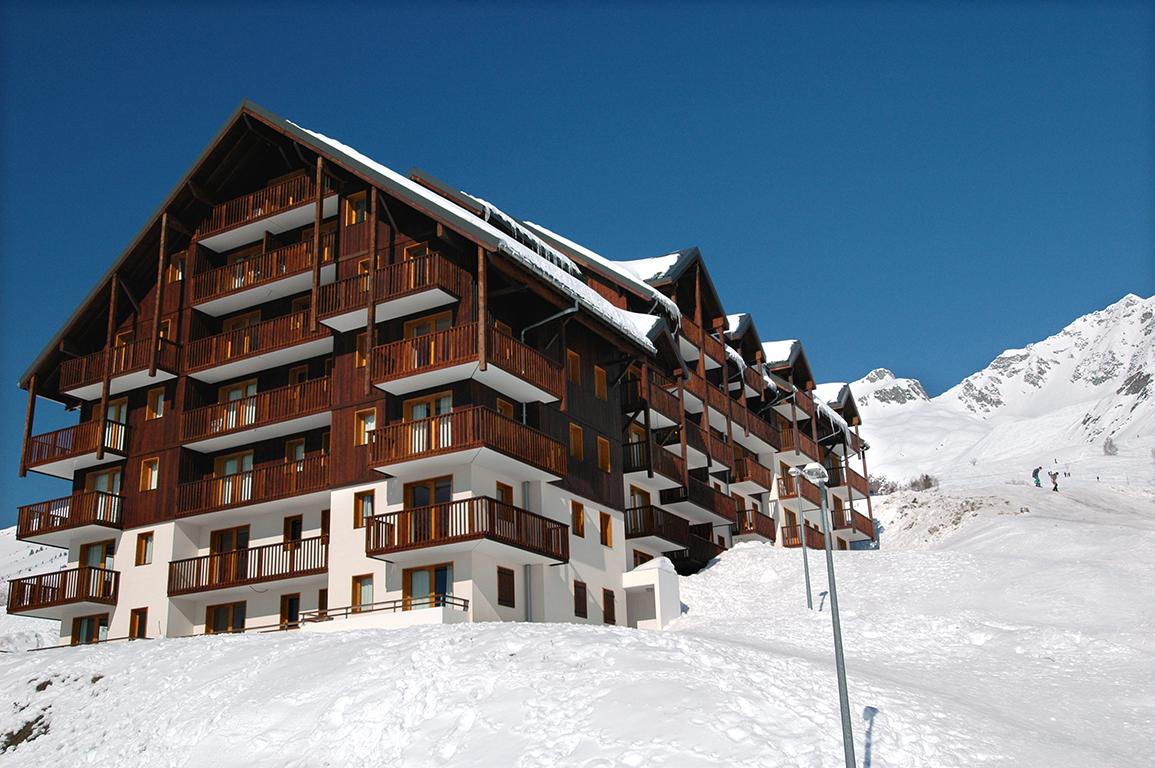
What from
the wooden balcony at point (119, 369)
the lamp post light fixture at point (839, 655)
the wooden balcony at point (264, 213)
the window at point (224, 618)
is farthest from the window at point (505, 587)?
the wooden balcony at point (119, 369)

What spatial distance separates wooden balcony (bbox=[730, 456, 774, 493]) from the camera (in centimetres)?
5475

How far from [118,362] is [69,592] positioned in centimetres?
817

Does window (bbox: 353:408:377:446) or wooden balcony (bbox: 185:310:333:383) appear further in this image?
wooden balcony (bbox: 185:310:333:383)

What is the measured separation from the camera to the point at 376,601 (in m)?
35.4

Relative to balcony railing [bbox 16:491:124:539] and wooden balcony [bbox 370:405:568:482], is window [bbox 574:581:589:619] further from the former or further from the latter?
balcony railing [bbox 16:491:124:539]

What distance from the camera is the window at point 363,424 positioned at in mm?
37469

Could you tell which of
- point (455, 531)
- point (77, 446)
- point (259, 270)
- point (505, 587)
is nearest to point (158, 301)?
point (259, 270)

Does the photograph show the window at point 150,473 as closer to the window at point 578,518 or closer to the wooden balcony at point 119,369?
the wooden balcony at point 119,369

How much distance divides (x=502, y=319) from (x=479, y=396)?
3.36 m

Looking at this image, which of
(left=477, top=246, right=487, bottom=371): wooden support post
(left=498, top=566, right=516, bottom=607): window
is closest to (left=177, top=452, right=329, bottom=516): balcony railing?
(left=498, top=566, right=516, bottom=607): window

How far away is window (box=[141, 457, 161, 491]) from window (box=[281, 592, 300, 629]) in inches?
279

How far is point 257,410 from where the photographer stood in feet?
131

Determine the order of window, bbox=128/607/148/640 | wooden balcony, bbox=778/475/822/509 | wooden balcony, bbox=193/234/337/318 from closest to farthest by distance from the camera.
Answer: window, bbox=128/607/148/640, wooden balcony, bbox=193/234/337/318, wooden balcony, bbox=778/475/822/509

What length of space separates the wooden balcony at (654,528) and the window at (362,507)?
444 inches
